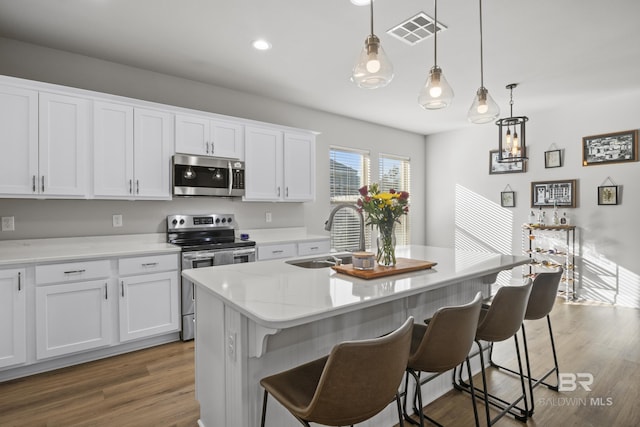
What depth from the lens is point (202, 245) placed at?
3352mm

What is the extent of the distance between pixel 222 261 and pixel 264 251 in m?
0.52

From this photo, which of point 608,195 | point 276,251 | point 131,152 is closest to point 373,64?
point 131,152

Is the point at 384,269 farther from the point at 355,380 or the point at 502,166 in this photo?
the point at 502,166

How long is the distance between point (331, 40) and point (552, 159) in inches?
157

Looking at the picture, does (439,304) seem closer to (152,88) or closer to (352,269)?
(352,269)

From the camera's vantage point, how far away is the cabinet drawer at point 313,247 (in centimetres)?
416

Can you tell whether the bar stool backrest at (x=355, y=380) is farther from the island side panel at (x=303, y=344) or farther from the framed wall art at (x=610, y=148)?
the framed wall art at (x=610, y=148)

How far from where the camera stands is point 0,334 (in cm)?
245

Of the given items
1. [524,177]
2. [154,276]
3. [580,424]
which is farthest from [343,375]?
[524,177]

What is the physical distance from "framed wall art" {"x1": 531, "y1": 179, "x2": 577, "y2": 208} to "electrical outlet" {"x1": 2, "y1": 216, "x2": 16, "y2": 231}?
20.8ft

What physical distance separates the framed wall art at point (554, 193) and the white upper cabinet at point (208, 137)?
174 inches

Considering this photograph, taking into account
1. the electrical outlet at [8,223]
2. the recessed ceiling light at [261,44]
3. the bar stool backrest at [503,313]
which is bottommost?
the bar stool backrest at [503,313]

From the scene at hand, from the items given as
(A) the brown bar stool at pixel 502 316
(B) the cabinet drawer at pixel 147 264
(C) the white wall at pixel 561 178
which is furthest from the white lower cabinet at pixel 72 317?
(C) the white wall at pixel 561 178

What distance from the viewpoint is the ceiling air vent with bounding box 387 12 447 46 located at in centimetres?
266
